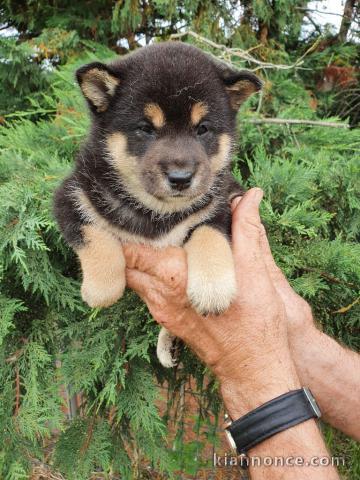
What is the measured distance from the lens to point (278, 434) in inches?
85.4

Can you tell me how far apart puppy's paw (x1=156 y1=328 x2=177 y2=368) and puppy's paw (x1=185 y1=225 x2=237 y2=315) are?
1.97 ft

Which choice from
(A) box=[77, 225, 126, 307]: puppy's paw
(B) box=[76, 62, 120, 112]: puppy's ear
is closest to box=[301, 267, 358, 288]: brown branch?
(A) box=[77, 225, 126, 307]: puppy's paw

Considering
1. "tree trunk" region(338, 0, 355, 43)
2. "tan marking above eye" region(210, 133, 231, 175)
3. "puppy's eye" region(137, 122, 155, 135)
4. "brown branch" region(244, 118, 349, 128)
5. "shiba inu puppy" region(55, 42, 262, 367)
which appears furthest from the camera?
"tree trunk" region(338, 0, 355, 43)

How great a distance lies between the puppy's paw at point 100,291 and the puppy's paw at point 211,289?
43 cm

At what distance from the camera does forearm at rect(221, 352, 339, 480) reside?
6.88 feet

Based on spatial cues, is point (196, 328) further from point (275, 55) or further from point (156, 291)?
point (275, 55)

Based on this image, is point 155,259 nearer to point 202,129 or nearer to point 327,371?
point 202,129

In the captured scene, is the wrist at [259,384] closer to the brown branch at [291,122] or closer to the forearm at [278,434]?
the forearm at [278,434]

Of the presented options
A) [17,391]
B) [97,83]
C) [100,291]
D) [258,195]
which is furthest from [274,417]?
[97,83]

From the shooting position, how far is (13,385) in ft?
9.13

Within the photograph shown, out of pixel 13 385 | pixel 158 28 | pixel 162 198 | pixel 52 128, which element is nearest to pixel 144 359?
pixel 13 385

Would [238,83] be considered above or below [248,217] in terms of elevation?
above

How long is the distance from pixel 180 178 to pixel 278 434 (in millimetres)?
1335

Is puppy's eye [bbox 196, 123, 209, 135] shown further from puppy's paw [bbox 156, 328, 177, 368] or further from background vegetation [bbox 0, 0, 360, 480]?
puppy's paw [bbox 156, 328, 177, 368]
